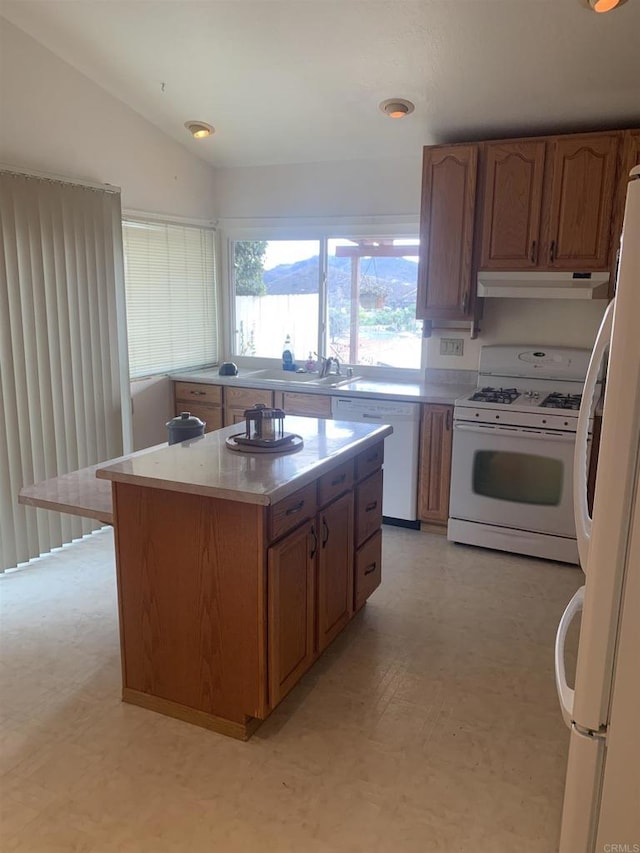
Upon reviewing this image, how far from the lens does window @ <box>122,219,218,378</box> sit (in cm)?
432

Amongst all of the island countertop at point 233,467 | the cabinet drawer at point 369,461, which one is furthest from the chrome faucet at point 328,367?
the island countertop at point 233,467

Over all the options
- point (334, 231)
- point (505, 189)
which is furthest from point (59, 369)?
point (505, 189)

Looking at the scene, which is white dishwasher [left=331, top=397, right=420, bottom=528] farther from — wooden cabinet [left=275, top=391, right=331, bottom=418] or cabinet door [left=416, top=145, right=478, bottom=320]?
cabinet door [left=416, top=145, right=478, bottom=320]

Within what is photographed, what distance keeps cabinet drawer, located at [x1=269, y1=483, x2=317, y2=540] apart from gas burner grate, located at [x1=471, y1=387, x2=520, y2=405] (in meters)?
1.70

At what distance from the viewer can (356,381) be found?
4.51m

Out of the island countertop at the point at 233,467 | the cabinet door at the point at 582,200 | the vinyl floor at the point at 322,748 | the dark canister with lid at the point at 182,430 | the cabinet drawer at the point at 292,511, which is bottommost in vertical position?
the vinyl floor at the point at 322,748

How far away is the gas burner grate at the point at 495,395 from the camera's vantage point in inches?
146

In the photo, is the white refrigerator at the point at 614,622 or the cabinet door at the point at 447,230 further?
the cabinet door at the point at 447,230

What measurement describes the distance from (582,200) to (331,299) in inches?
74.2

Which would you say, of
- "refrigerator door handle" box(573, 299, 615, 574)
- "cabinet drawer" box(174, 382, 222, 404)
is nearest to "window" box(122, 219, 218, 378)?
"cabinet drawer" box(174, 382, 222, 404)

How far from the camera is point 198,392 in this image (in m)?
4.65

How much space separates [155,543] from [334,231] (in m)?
3.11

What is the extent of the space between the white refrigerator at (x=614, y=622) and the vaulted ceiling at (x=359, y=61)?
2.12 m

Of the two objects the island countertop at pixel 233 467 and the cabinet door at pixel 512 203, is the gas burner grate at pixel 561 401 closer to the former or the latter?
the cabinet door at pixel 512 203
